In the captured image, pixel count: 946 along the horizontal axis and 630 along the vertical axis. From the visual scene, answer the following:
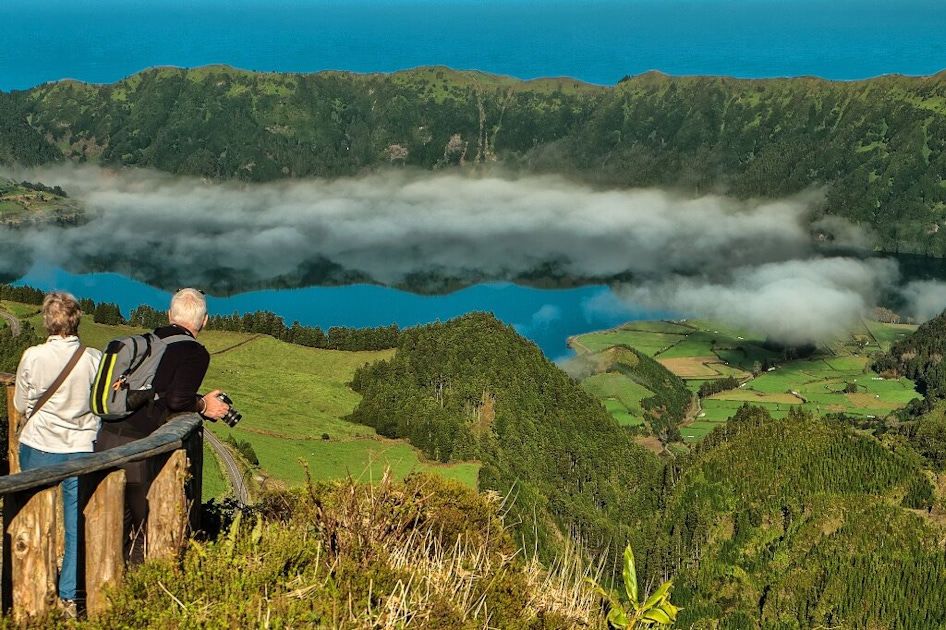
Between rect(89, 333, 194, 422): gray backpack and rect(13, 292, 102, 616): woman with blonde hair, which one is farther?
rect(13, 292, 102, 616): woman with blonde hair

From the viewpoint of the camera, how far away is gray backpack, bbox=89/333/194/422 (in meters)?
12.0

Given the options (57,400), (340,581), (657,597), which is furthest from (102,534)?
(657,597)

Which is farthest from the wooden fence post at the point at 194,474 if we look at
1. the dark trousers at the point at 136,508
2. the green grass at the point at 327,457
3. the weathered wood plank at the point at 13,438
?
the green grass at the point at 327,457

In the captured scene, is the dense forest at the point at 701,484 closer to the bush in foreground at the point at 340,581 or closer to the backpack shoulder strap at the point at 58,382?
the bush in foreground at the point at 340,581

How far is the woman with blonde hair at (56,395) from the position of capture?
12281 millimetres

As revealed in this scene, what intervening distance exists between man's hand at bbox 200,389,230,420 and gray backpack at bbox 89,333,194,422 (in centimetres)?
66

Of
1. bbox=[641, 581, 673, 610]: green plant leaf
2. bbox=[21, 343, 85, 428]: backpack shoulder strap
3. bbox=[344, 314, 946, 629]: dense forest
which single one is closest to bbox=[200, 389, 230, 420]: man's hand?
bbox=[21, 343, 85, 428]: backpack shoulder strap

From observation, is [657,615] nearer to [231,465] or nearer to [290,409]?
[231,465]

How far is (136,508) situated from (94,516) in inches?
30.4

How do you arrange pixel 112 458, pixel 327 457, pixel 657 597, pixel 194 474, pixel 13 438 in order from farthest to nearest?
1. pixel 327 457
2. pixel 13 438
3. pixel 194 474
4. pixel 657 597
5. pixel 112 458

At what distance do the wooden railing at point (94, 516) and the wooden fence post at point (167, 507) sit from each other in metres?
0.01

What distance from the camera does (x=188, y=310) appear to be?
12680 mm

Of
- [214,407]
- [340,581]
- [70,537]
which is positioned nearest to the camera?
[70,537]

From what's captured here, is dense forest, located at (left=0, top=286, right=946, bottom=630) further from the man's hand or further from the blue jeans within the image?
the blue jeans
